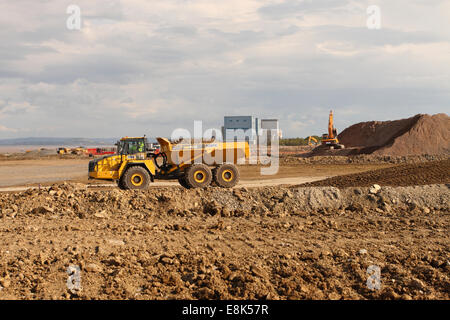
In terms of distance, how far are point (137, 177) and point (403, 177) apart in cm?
1055

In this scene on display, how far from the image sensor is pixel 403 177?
55.9 feet

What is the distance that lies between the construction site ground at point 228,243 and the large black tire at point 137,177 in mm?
2419

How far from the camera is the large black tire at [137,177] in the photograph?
50.5ft

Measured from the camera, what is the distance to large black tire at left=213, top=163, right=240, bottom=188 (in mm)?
15594

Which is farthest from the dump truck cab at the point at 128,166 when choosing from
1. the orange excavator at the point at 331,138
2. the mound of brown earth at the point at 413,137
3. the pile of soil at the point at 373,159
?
the orange excavator at the point at 331,138

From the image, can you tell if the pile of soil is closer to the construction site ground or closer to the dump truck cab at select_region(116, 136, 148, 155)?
the dump truck cab at select_region(116, 136, 148, 155)

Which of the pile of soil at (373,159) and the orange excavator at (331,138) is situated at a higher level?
the orange excavator at (331,138)

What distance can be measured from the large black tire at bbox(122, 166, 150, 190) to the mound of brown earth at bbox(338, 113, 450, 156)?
84.5 ft

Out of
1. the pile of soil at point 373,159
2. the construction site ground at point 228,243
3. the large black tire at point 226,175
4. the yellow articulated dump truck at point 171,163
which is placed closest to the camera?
the construction site ground at point 228,243

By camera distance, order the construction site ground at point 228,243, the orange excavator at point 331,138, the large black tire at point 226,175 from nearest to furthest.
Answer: the construction site ground at point 228,243, the large black tire at point 226,175, the orange excavator at point 331,138

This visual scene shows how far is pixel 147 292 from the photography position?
6230mm

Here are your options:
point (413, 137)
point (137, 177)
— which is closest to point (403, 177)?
point (137, 177)

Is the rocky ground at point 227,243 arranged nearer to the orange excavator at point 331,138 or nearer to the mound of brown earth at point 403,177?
the mound of brown earth at point 403,177
